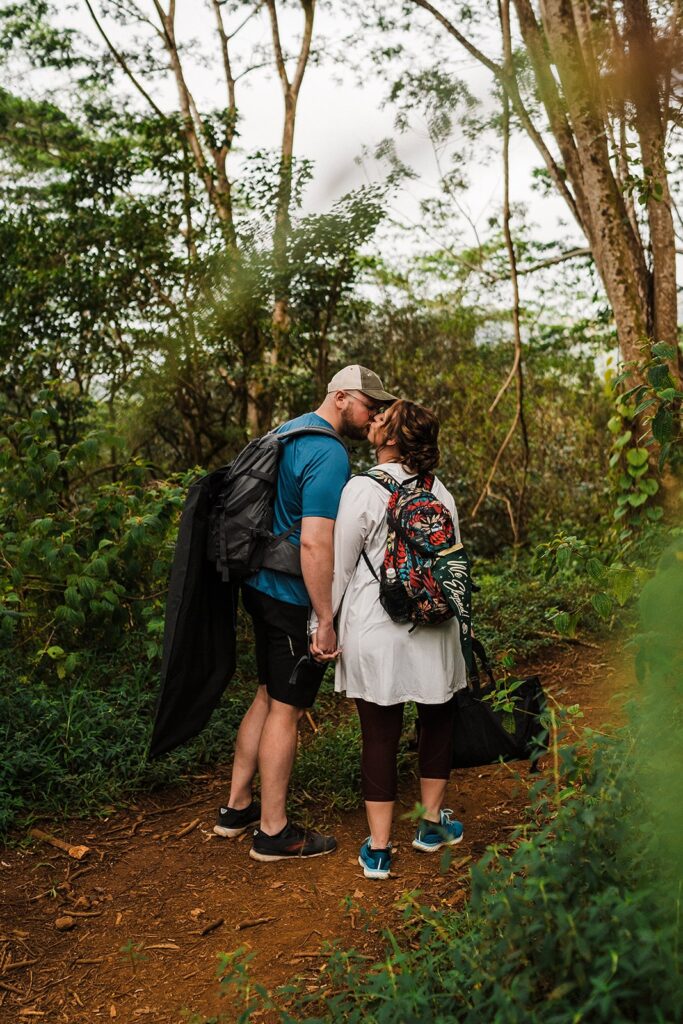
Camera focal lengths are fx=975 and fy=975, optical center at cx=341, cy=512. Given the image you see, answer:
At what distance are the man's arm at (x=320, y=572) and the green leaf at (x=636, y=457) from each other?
391 centimetres

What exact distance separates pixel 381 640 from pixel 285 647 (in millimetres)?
451

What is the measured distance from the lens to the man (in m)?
3.70

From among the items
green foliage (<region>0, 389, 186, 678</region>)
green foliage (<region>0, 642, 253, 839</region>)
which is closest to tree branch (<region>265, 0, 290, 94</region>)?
green foliage (<region>0, 389, 186, 678</region>)

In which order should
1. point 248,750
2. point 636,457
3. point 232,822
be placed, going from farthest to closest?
point 636,457, point 232,822, point 248,750

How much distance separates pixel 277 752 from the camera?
3.90 meters

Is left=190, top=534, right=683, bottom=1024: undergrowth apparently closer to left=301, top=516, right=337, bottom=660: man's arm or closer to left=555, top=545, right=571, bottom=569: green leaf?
left=555, top=545, right=571, bottom=569: green leaf

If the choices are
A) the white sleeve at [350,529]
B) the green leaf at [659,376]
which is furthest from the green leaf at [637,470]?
the green leaf at [659,376]

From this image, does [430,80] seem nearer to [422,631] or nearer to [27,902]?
[422,631]

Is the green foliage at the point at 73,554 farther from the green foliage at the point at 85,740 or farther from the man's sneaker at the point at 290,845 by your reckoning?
the man's sneaker at the point at 290,845

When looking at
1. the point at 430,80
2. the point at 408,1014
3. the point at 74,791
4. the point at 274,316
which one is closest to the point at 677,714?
the point at 408,1014

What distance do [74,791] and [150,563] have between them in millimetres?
1513

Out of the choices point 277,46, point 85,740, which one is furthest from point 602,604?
point 277,46

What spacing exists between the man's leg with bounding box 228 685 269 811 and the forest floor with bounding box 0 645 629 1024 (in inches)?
7.2

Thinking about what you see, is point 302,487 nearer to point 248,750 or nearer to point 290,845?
point 248,750
